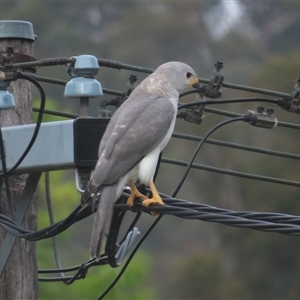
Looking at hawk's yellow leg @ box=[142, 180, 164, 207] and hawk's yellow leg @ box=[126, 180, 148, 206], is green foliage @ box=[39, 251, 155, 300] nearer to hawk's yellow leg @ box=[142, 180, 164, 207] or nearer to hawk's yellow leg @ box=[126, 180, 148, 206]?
hawk's yellow leg @ box=[126, 180, 148, 206]

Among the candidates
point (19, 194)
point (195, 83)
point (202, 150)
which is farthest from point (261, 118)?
point (202, 150)

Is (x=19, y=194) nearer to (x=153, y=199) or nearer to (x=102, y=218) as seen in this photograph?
(x=153, y=199)

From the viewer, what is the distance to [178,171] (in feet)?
95.2

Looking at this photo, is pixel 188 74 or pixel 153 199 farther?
pixel 188 74

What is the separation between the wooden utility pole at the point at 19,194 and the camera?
5285 millimetres

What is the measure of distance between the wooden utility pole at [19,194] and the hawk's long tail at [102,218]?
0.83 meters

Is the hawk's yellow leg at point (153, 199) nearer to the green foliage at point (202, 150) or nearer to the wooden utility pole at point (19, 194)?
the wooden utility pole at point (19, 194)

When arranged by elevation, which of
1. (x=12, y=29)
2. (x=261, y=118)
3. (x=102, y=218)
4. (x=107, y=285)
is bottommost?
(x=107, y=285)

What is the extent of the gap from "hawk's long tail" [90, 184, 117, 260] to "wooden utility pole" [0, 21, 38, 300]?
0.83m

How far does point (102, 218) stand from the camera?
4.61 metres

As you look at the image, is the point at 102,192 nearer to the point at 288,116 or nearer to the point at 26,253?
the point at 26,253

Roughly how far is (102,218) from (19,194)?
0.98 meters

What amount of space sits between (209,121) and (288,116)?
118 inches

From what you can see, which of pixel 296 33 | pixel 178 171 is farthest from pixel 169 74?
pixel 296 33
